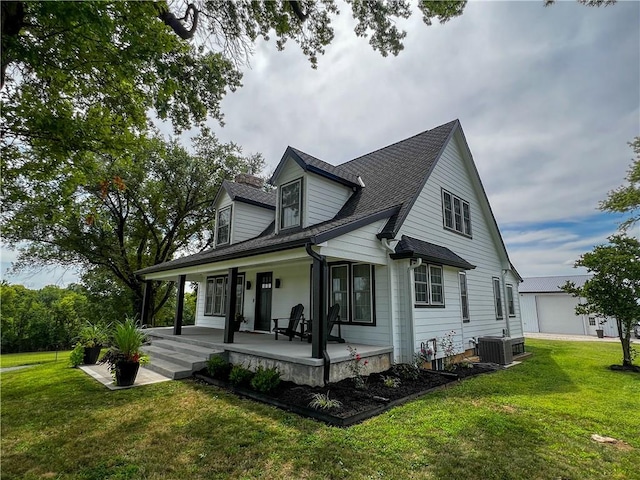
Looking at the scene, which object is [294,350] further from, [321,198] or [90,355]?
[90,355]

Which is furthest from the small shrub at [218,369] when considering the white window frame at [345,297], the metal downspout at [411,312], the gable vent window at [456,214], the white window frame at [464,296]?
the gable vent window at [456,214]

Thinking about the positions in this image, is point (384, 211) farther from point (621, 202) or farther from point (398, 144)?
point (621, 202)

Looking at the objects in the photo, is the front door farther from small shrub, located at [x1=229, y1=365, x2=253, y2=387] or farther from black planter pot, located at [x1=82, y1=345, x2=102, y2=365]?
black planter pot, located at [x1=82, y1=345, x2=102, y2=365]

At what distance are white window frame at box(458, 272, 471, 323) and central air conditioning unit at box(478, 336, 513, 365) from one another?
77cm

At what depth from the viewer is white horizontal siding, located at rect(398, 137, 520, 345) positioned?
350 inches

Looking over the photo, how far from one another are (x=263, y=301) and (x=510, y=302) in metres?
10.4

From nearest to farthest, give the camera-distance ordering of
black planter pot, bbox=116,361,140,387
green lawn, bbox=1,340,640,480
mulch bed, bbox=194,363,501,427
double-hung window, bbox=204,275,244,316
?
1. green lawn, bbox=1,340,640,480
2. mulch bed, bbox=194,363,501,427
3. black planter pot, bbox=116,361,140,387
4. double-hung window, bbox=204,275,244,316

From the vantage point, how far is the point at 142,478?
304cm

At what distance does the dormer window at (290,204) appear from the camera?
9.41 m

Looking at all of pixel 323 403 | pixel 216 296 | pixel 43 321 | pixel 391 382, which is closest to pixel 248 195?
pixel 216 296

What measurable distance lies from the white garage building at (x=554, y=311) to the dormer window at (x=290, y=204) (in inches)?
895

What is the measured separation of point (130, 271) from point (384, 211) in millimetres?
15929

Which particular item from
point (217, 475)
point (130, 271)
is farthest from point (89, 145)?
point (130, 271)

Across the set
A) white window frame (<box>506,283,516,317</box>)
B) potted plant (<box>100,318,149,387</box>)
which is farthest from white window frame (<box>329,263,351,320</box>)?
white window frame (<box>506,283,516,317</box>)
